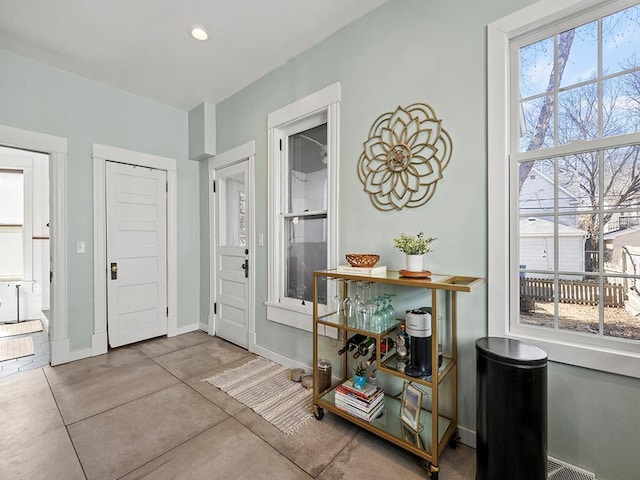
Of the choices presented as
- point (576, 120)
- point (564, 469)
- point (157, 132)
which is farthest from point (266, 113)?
point (564, 469)

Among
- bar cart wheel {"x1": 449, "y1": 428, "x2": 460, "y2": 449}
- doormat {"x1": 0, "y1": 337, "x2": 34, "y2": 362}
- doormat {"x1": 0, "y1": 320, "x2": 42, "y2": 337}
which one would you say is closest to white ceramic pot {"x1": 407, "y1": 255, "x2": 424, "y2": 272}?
bar cart wheel {"x1": 449, "y1": 428, "x2": 460, "y2": 449}

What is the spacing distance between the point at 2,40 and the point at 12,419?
3.08m

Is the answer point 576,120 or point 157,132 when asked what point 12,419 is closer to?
point 157,132

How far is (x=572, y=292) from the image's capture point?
155 cm

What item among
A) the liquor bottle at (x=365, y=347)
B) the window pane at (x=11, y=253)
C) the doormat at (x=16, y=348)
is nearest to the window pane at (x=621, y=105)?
the liquor bottle at (x=365, y=347)

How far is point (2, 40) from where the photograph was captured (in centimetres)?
→ 248

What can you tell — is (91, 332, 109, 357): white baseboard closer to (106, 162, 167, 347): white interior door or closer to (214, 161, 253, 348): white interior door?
(106, 162, 167, 347): white interior door

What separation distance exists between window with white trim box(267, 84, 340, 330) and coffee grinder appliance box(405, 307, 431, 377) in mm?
939

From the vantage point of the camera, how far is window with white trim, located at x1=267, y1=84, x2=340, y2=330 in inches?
94.9

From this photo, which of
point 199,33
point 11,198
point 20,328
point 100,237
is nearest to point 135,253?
point 100,237

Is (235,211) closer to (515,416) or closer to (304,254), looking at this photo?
(304,254)

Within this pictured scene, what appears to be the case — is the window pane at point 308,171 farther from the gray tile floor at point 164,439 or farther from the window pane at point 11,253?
the window pane at point 11,253

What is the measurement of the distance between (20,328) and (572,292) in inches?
240

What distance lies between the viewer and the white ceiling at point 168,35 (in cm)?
214
